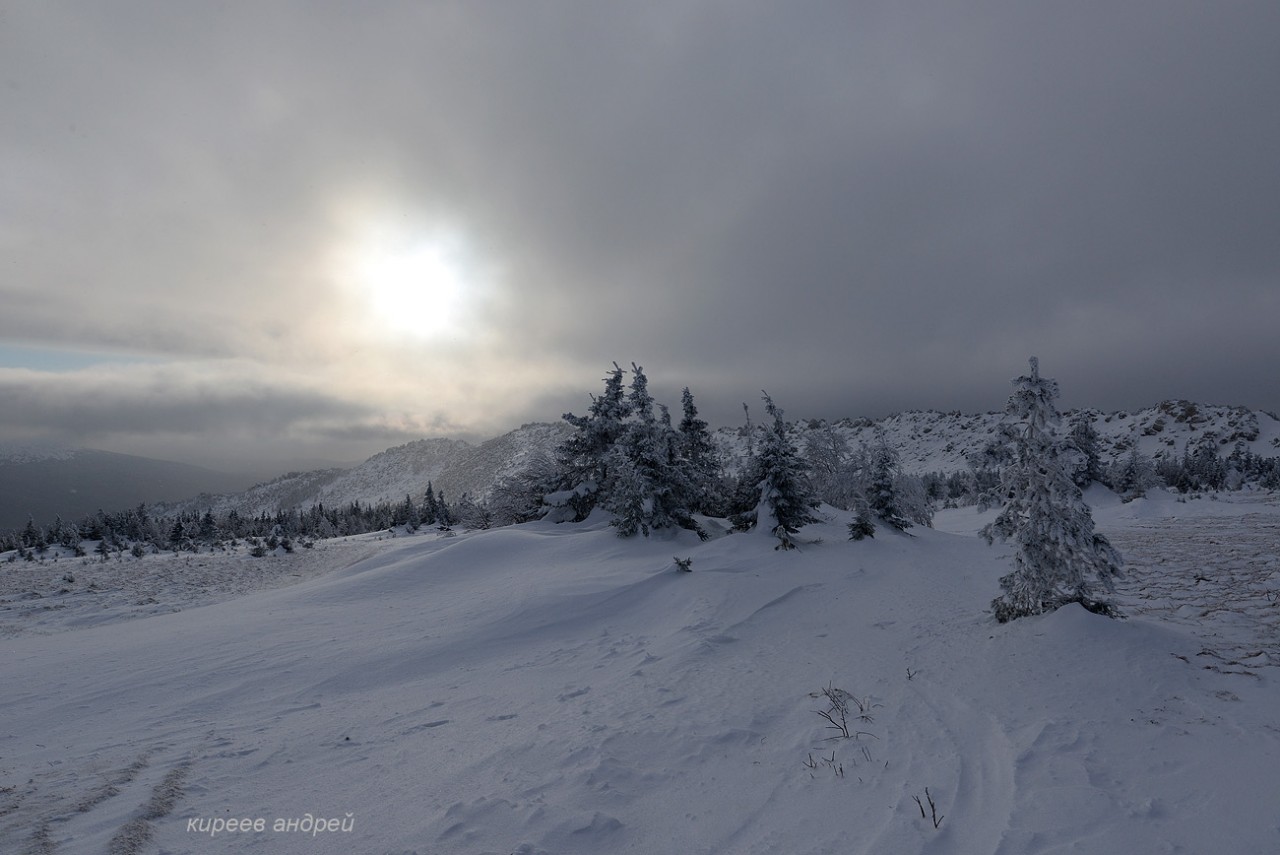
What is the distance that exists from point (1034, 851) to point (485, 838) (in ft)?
15.7

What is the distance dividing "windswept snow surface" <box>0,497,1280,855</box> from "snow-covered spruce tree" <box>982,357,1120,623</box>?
0.64m

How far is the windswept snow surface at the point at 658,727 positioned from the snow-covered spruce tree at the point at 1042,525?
0.64 metres

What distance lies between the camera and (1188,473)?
57656 mm

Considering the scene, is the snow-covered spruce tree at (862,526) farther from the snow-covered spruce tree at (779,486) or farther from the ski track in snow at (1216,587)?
the ski track in snow at (1216,587)

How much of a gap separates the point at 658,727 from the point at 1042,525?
24.7 ft

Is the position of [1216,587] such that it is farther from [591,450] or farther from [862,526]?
[591,450]

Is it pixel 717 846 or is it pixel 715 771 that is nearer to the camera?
pixel 717 846

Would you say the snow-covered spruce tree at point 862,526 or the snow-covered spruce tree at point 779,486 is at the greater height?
the snow-covered spruce tree at point 779,486

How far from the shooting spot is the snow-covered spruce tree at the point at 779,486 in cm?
2188

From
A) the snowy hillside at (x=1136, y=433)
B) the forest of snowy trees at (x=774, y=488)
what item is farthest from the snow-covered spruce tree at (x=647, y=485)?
the snowy hillside at (x=1136, y=433)

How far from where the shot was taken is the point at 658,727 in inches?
283

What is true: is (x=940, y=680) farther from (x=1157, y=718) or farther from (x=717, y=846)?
(x=717, y=846)

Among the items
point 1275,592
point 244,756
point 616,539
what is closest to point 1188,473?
point 1275,592

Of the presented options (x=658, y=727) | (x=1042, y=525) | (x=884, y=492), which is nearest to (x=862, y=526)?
(x=884, y=492)
